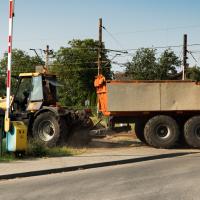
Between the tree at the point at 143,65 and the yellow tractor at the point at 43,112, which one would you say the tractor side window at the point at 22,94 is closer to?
the yellow tractor at the point at 43,112

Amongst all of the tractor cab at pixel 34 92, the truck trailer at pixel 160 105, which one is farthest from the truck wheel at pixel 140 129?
the tractor cab at pixel 34 92

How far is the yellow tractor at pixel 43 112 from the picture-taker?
60.1ft

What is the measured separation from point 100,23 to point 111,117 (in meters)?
25.1

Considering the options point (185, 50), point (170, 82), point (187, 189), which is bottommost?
point (187, 189)

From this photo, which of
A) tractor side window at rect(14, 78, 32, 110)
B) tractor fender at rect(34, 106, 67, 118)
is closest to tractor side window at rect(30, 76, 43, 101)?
tractor side window at rect(14, 78, 32, 110)

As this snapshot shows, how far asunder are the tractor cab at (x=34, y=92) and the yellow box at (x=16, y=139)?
3861 mm

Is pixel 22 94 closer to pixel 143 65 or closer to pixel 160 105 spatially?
pixel 160 105

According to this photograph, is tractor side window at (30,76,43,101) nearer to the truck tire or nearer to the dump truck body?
the dump truck body

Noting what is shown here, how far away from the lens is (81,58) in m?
76.9

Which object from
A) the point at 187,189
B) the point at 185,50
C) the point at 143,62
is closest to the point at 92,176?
the point at 187,189

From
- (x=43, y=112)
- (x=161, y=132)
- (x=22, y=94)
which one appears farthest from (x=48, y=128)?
(x=161, y=132)

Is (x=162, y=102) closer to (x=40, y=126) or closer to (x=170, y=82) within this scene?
(x=170, y=82)

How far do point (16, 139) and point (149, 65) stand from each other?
188 feet

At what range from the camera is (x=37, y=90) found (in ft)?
63.1
